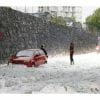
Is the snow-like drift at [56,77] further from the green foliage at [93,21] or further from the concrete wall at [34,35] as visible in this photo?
the green foliage at [93,21]

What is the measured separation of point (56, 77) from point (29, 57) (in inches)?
20.5

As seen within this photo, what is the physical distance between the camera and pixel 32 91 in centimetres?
4131

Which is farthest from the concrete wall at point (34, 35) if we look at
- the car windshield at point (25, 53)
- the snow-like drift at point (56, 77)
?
the snow-like drift at point (56, 77)

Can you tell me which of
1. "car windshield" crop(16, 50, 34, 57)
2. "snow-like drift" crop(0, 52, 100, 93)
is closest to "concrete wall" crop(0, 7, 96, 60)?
"car windshield" crop(16, 50, 34, 57)

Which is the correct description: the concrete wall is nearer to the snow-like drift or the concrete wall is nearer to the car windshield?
the car windshield

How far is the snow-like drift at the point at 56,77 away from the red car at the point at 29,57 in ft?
0.24

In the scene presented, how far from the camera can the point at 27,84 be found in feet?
136

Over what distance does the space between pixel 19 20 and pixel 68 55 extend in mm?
895

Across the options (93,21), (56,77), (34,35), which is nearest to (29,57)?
(34,35)

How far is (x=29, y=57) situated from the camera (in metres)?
41.7

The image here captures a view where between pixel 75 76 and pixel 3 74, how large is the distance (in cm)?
107

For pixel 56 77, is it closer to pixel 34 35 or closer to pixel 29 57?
pixel 29 57

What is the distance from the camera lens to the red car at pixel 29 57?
136 ft

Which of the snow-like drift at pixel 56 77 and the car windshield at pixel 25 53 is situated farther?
the car windshield at pixel 25 53
